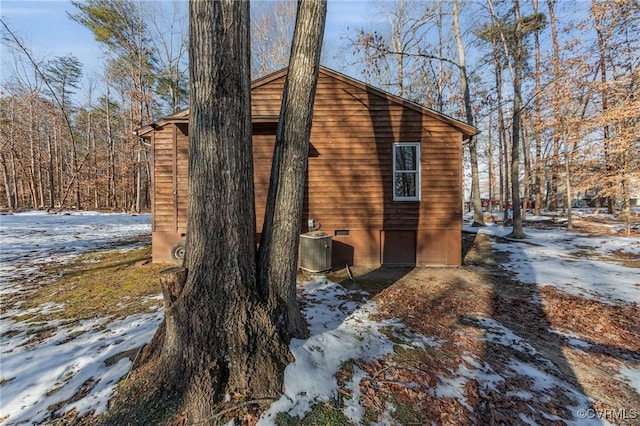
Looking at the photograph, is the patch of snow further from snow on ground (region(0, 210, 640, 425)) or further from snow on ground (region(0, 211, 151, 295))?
snow on ground (region(0, 211, 151, 295))

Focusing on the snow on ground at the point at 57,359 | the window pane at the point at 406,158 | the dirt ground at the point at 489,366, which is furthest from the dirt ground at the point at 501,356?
the window pane at the point at 406,158

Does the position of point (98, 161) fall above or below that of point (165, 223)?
above

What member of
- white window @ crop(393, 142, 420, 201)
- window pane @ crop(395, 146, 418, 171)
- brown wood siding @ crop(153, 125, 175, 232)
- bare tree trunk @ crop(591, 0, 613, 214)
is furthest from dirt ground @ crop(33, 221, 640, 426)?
bare tree trunk @ crop(591, 0, 613, 214)

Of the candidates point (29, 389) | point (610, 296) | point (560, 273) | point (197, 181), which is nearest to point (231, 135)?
point (197, 181)

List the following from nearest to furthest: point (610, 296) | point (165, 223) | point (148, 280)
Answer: point (610, 296) → point (148, 280) → point (165, 223)

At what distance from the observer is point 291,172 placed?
277 centimetres

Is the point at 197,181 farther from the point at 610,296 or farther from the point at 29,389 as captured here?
the point at 610,296

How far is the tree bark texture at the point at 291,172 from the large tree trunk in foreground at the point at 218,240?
1.13 ft

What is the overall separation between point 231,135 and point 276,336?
6.24ft

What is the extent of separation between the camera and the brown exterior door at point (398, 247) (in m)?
7.30

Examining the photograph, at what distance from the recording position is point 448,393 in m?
2.46

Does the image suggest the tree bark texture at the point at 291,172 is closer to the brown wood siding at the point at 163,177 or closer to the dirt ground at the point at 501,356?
the dirt ground at the point at 501,356

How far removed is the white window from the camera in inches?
286

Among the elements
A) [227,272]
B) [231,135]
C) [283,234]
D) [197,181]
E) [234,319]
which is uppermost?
[231,135]
